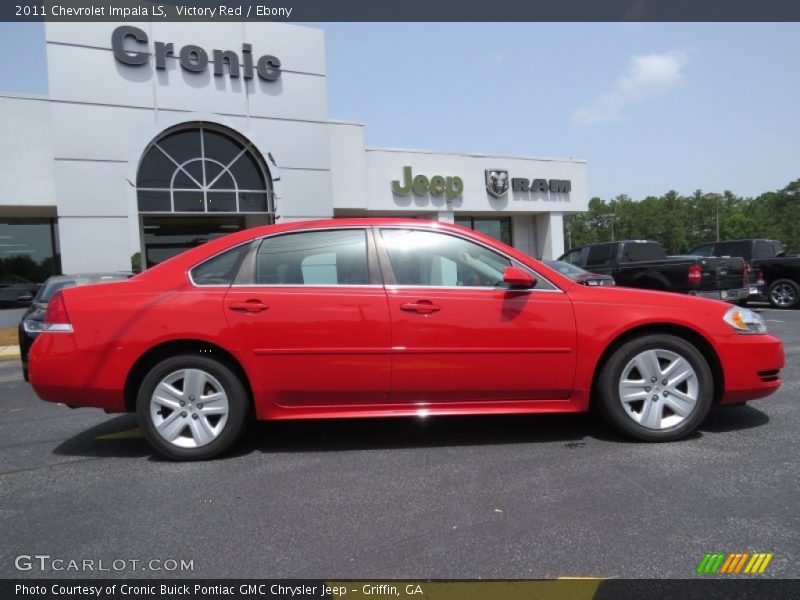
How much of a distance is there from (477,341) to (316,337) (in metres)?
1.07

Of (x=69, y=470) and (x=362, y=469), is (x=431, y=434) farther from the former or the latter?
(x=69, y=470)

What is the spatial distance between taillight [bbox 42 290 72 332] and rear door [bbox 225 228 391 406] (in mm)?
1084

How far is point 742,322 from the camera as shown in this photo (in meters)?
3.83

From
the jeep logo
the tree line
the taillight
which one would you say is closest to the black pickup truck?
the jeep logo

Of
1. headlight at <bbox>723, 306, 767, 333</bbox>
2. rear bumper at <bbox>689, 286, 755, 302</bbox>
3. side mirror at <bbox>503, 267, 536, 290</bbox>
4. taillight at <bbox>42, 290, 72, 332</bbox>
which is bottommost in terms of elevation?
rear bumper at <bbox>689, 286, 755, 302</bbox>

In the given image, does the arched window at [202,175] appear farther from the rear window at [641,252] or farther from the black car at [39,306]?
the rear window at [641,252]

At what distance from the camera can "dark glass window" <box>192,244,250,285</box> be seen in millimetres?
3781

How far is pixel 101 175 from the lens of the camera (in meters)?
14.0

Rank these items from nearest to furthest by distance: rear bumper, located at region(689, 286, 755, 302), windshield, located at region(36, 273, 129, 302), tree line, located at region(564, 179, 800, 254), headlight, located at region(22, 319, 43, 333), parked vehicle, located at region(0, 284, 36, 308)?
headlight, located at region(22, 319, 43, 333), windshield, located at region(36, 273, 129, 302), rear bumper, located at region(689, 286, 755, 302), parked vehicle, located at region(0, 284, 36, 308), tree line, located at region(564, 179, 800, 254)

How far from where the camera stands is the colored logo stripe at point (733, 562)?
7.40ft

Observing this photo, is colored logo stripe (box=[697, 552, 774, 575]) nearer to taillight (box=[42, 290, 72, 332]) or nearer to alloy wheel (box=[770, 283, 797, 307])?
taillight (box=[42, 290, 72, 332])

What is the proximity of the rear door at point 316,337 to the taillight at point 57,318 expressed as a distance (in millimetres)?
1084

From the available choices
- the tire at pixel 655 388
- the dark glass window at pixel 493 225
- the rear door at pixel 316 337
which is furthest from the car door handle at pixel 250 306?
the dark glass window at pixel 493 225

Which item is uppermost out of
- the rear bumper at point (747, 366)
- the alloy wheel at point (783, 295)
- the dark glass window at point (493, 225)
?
the dark glass window at point (493, 225)
